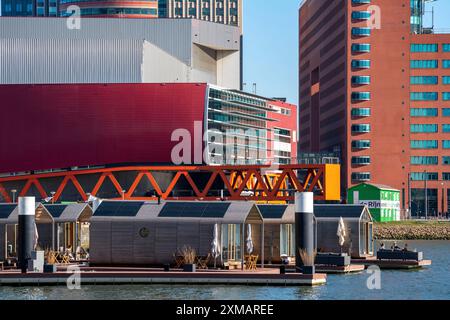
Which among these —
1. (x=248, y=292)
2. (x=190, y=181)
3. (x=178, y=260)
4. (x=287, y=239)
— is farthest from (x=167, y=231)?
(x=190, y=181)

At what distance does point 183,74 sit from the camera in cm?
18625

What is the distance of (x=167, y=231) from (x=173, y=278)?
23.6ft

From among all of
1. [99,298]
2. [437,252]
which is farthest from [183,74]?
[99,298]

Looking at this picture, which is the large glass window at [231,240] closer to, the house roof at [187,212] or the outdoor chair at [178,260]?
the house roof at [187,212]

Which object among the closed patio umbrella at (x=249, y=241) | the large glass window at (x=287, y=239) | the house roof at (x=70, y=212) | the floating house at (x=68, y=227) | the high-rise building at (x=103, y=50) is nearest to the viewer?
the closed patio umbrella at (x=249, y=241)

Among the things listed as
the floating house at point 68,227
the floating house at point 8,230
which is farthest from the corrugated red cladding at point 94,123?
the floating house at point 8,230

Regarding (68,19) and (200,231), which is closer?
(200,231)

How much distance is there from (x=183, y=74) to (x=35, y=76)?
72.6 feet

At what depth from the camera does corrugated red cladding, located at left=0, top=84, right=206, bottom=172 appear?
166125 millimetres

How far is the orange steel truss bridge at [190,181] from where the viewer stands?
16075 cm

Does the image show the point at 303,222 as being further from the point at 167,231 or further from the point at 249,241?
the point at 167,231

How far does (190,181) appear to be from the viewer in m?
164

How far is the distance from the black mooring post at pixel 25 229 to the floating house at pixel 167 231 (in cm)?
406

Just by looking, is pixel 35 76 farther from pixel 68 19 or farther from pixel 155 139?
pixel 155 139
